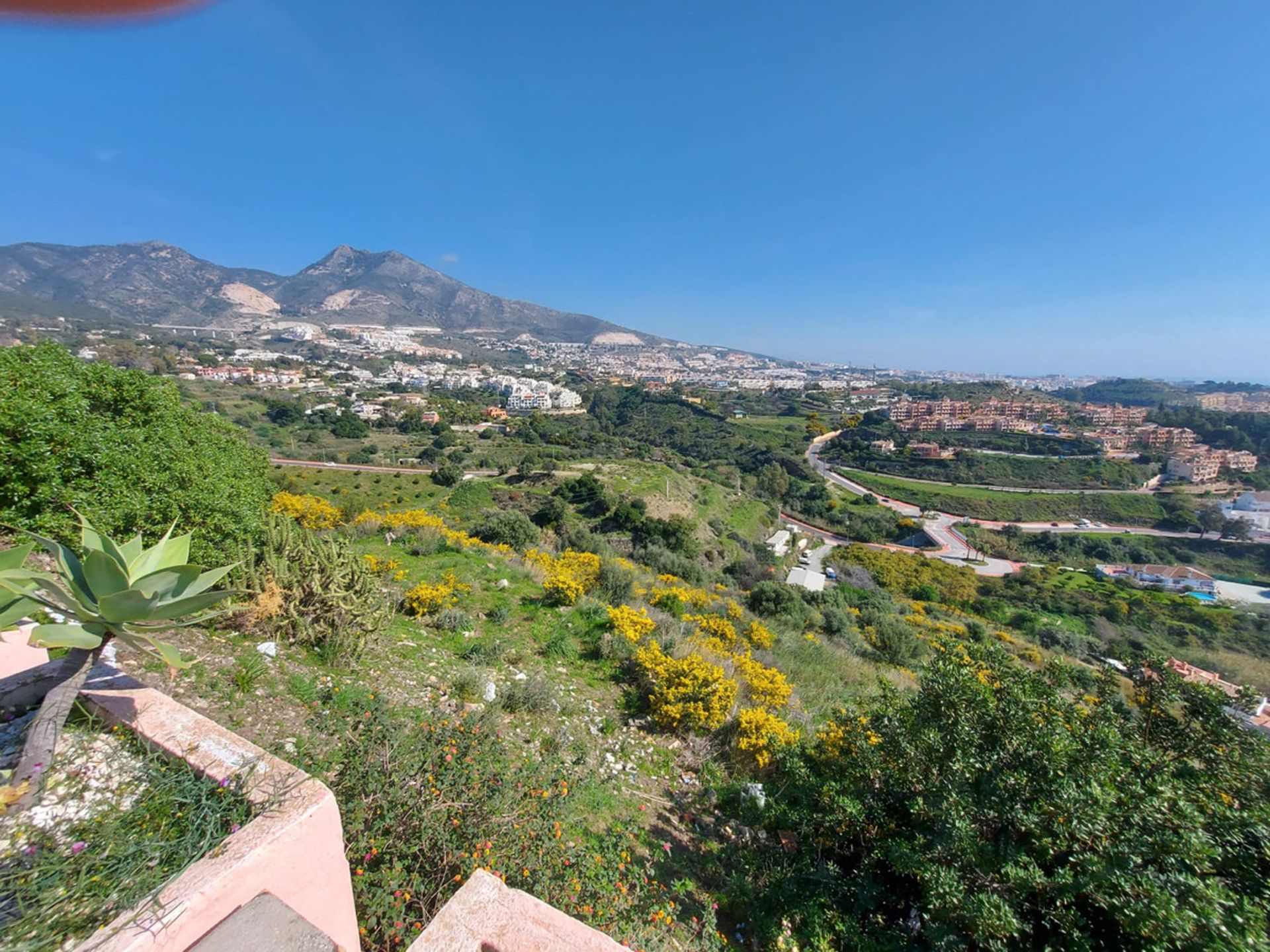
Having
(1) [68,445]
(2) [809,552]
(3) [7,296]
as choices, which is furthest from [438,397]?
(3) [7,296]

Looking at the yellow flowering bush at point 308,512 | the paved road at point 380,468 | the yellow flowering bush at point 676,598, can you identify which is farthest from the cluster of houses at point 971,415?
the yellow flowering bush at point 308,512

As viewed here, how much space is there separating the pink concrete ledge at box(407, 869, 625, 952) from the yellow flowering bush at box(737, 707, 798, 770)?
9.89ft

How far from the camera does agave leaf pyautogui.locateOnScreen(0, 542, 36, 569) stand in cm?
209

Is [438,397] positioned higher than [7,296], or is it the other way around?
[7,296]

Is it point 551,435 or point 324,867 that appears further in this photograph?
point 551,435

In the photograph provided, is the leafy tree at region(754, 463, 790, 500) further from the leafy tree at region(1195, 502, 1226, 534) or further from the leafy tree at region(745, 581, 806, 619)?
the leafy tree at region(1195, 502, 1226, 534)

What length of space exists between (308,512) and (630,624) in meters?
8.20

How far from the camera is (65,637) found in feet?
6.17

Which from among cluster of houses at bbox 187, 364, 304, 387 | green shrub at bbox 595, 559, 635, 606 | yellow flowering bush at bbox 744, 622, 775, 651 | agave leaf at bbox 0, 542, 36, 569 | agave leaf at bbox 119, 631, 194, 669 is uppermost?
cluster of houses at bbox 187, 364, 304, 387

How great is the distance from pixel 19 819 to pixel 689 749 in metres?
4.55

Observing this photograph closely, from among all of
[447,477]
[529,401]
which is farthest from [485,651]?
[529,401]

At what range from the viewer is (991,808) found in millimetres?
2604

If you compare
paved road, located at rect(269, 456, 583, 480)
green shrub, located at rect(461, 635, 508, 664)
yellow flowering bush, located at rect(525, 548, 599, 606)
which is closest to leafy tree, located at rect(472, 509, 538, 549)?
yellow flowering bush, located at rect(525, 548, 599, 606)

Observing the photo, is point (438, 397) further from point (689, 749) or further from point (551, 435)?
point (689, 749)
